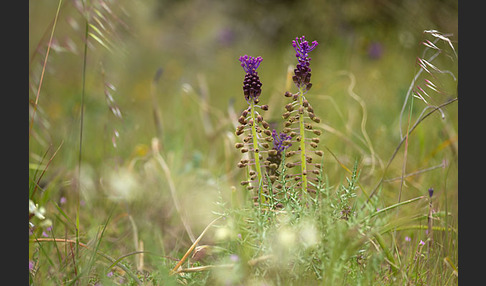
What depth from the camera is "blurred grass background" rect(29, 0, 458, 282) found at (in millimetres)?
2318

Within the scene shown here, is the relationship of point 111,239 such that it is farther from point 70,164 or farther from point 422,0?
point 422,0

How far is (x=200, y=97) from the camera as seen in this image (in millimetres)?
3863

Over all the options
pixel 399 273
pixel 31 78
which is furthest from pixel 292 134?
pixel 31 78

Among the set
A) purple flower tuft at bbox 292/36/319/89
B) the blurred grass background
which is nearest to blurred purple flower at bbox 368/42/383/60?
the blurred grass background

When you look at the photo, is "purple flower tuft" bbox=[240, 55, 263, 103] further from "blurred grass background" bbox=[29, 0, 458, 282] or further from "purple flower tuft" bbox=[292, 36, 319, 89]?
"blurred grass background" bbox=[29, 0, 458, 282]

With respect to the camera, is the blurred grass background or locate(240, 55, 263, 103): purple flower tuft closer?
locate(240, 55, 263, 103): purple flower tuft

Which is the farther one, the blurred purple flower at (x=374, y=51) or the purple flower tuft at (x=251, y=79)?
the blurred purple flower at (x=374, y=51)

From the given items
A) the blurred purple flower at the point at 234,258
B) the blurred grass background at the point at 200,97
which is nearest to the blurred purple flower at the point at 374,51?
the blurred grass background at the point at 200,97

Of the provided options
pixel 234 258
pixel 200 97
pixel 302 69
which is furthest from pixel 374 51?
pixel 234 258

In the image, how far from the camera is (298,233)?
58.1 inches

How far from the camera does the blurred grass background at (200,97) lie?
232cm

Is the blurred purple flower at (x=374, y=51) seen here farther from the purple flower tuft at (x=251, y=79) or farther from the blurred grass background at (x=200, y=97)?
the purple flower tuft at (x=251, y=79)

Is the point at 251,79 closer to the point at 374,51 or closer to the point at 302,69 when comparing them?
the point at 302,69

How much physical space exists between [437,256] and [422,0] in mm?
2905
